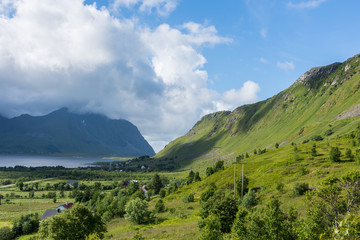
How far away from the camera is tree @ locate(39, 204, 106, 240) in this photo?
4250 cm

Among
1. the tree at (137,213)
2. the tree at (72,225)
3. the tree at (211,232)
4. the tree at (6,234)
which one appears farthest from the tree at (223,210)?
the tree at (6,234)

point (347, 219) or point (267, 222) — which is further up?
point (347, 219)

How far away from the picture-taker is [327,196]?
3334cm

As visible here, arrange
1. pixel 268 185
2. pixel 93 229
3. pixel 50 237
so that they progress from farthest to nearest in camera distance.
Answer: pixel 268 185 → pixel 93 229 → pixel 50 237

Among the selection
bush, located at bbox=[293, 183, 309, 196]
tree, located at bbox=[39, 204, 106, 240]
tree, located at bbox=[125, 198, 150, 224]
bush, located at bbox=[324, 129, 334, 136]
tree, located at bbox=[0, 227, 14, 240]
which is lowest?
tree, located at bbox=[0, 227, 14, 240]

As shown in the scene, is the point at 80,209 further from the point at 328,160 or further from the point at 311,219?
the point at 328,160

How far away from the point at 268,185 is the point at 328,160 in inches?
1158

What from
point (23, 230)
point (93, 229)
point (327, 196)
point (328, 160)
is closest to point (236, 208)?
point (327, 196)

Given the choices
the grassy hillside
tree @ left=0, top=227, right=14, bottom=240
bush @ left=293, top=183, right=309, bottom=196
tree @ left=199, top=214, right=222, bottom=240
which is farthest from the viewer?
tree @ left=0, top=227, right=14, bottom=240

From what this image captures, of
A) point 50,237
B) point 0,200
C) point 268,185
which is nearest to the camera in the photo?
point 50,237

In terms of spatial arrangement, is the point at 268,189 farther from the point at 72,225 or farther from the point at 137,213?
the point at 72,225

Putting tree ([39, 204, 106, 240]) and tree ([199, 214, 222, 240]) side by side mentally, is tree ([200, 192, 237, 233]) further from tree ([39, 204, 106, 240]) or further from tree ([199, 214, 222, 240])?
tree ([39, 204, 106, 240])

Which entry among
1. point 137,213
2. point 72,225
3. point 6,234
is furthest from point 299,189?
point 6,234

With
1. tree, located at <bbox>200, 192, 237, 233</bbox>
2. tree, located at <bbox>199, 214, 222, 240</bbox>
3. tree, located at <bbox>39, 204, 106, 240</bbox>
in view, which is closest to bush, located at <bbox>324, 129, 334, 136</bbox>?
tree, located at <bbox>200, 192, 237, 233</bbox>
